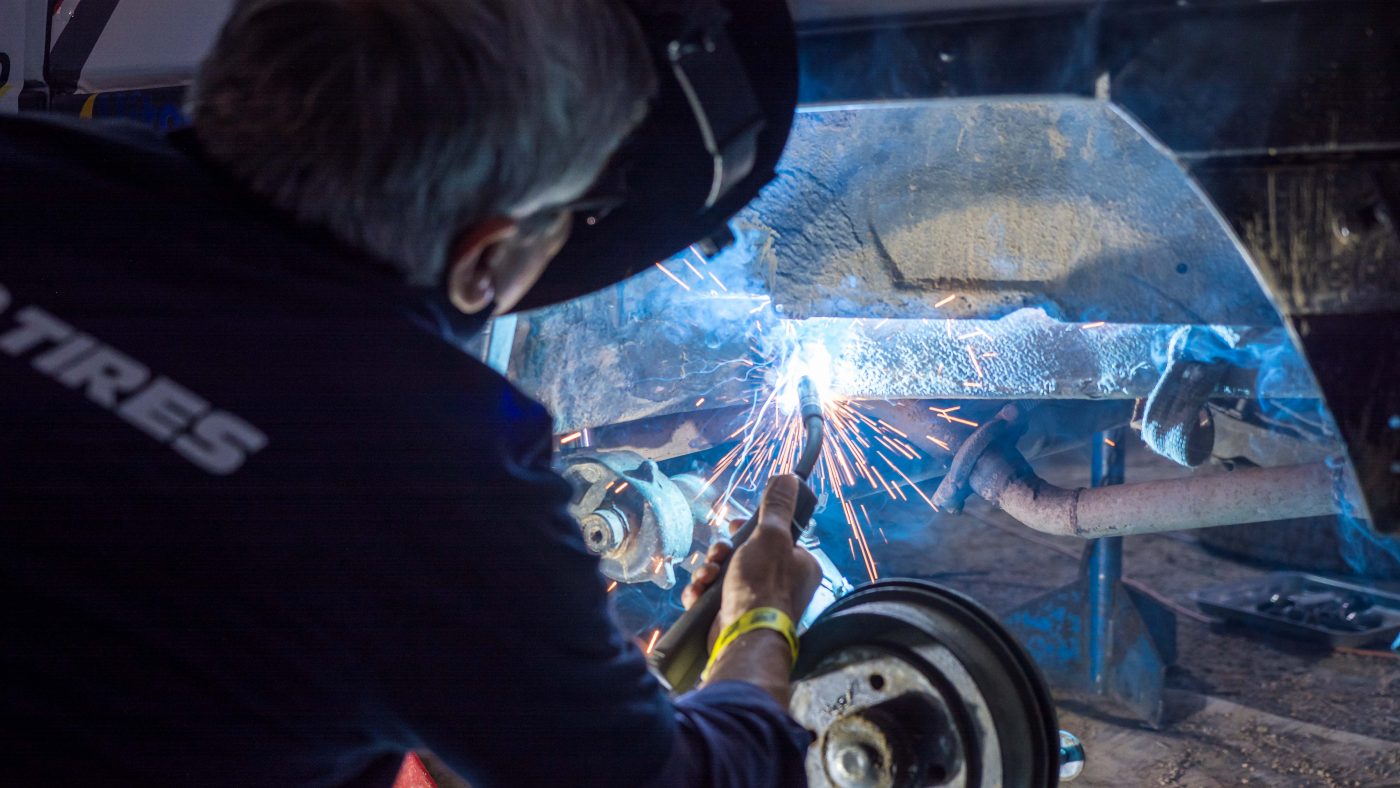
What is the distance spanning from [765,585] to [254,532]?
720 mm

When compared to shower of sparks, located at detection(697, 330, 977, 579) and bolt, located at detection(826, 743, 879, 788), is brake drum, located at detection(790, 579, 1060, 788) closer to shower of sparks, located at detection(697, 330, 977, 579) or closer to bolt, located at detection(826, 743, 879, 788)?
bolt, located at detection(826, 743, 879, 788)

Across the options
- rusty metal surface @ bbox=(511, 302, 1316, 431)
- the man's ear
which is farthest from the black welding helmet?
rusty metal surface @ bbox=(511, 302, 1316, 431)

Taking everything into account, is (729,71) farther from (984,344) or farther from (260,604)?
(984,344)

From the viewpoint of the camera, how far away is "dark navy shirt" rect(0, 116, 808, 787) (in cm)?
80

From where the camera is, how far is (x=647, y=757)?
915 millimetres

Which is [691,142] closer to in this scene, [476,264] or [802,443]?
[476,264]

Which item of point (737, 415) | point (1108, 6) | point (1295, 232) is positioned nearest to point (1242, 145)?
point (1295, 232)

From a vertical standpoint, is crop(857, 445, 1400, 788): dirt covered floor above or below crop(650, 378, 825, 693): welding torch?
below

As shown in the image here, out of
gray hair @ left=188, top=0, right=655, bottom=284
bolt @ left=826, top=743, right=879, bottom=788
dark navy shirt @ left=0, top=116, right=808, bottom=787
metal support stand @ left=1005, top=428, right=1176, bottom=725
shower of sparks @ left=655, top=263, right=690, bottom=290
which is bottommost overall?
metal support stand @ left=1005, top=428, right=1176, bottom=725

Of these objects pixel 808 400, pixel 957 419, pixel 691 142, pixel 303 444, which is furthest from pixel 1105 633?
pixel 303 444

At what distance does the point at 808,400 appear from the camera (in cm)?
194

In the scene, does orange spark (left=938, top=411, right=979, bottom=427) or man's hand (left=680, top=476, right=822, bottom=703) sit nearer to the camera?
man's hand (left=680, top=476, right=822, bottom=703)

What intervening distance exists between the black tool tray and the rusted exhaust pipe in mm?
1801

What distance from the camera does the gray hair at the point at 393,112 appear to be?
2.85 ft
